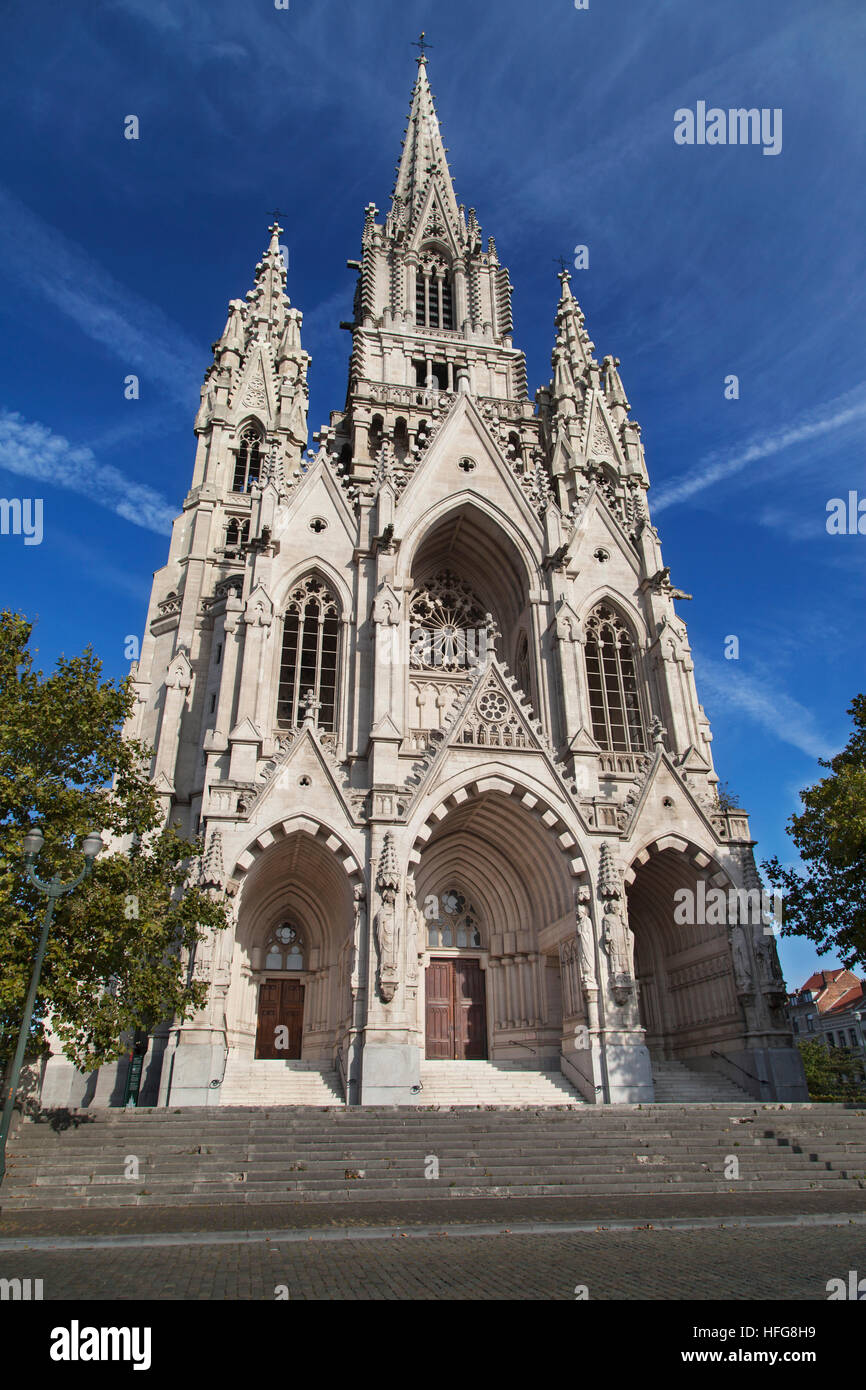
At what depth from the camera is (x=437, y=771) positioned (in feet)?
75.1

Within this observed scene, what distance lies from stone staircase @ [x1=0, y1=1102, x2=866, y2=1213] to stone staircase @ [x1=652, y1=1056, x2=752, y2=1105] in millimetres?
3810

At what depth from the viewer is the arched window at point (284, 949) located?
24734 mm

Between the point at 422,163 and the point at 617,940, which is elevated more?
the point at 422,163

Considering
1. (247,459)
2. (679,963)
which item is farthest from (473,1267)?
(247,459)

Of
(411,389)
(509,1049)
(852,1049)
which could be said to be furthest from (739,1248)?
(852,1049)

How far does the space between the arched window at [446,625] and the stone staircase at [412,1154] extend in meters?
15.7

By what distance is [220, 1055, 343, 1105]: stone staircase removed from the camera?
65.1 feet

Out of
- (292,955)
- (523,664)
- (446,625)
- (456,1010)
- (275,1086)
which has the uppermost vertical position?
(446,625)

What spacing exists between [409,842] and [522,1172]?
29.4 feet

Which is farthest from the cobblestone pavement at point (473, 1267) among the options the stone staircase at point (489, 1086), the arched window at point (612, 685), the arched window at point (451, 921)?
the arched window at point (612, 685)

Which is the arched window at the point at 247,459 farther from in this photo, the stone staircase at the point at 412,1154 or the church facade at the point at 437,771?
the stone staircase at the point at 412,1154

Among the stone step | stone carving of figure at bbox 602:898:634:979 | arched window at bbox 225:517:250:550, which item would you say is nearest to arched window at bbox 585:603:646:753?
stone carving of figure at bbox 602:898:634:979

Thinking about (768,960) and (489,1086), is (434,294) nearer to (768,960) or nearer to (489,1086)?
(768,960)

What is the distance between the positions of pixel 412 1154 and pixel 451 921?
11.2 m
